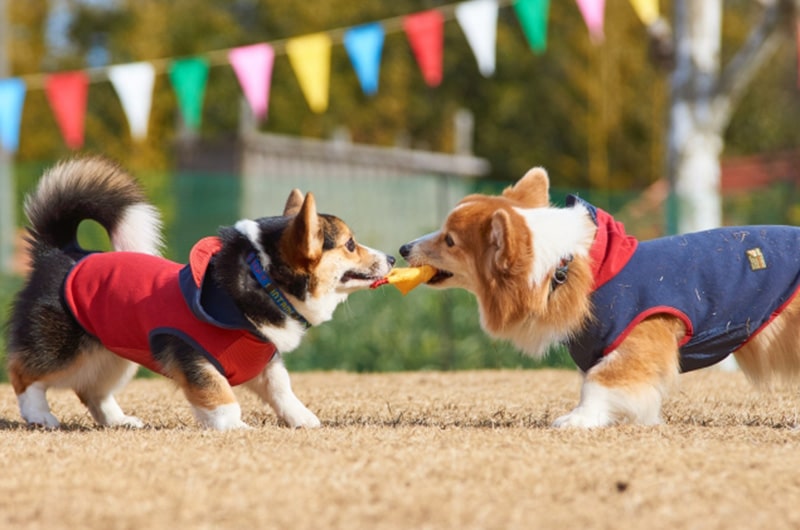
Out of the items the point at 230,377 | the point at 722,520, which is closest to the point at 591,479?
the point at 722,520

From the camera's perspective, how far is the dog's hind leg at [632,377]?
14.3 ft

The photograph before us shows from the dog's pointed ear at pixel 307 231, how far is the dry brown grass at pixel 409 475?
0.73 meters

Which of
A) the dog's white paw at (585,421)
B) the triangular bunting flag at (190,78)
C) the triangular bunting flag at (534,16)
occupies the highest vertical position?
the triangular bunting flag at (534,16)

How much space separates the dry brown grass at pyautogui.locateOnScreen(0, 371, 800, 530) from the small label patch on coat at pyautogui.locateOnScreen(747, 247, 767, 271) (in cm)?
67

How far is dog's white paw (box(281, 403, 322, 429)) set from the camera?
4.66 m

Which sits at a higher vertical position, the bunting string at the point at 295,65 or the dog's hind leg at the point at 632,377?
the bunting string at the point at 295,65

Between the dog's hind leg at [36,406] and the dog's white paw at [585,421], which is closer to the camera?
the dog's white paw at [585,421]

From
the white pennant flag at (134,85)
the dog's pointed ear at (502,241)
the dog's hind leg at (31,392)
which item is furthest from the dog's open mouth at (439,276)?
the white pennant flag at (134,85)

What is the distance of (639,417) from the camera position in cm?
443

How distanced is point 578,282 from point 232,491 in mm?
1776

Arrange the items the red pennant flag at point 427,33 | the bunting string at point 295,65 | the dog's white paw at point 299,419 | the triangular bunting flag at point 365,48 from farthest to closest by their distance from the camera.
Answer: the red pennant flag at point 427,33 → the triangular bunting flag at point 365,48 → the bunting string at point 295,65 → the dog's white paw at point 299,419

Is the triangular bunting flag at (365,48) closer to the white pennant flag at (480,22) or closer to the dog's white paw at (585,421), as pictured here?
the white pennant flag at (480,22)

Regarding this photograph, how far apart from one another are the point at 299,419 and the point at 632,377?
140 cm

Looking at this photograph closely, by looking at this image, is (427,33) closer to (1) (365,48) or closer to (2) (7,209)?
(1) (365,48)
